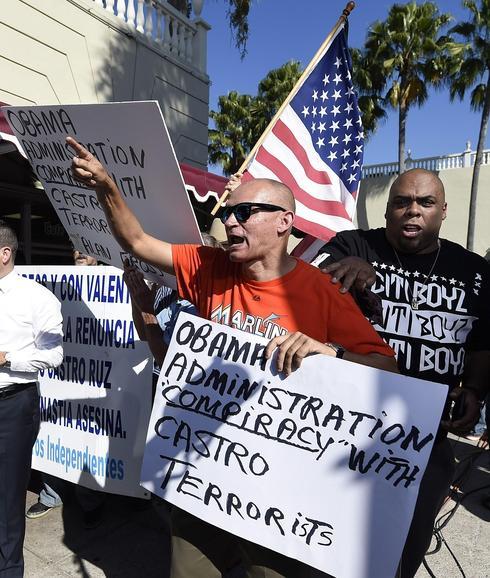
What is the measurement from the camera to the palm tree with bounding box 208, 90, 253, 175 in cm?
2344

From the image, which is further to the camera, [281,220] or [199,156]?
[199,156]

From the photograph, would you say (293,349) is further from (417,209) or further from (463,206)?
(463,206)

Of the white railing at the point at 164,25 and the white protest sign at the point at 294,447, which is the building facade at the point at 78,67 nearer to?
the white railing at the point at 164,25

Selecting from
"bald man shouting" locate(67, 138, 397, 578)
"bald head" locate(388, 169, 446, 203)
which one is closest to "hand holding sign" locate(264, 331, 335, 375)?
"bald man shouting" locate(67, 138, 397, 578)

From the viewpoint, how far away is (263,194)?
5.27 ft

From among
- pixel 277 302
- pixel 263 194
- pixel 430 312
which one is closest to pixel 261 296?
pixel 277 302

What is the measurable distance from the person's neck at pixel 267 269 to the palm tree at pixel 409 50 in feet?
59.8

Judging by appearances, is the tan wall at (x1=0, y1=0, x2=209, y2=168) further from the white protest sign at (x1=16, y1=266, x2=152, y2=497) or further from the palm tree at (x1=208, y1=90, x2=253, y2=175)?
the palm tree at (x1=208, y1=90, x2=253, y2=175)

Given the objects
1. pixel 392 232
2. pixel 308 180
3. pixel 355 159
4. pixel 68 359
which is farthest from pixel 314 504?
pixel 355 159

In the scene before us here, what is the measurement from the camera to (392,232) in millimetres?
1963

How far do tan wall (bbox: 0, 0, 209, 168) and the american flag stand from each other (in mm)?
4074

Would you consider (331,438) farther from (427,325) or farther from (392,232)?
(392,232)

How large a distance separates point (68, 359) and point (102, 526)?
44.8 inches

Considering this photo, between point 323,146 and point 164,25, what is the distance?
6.03m
